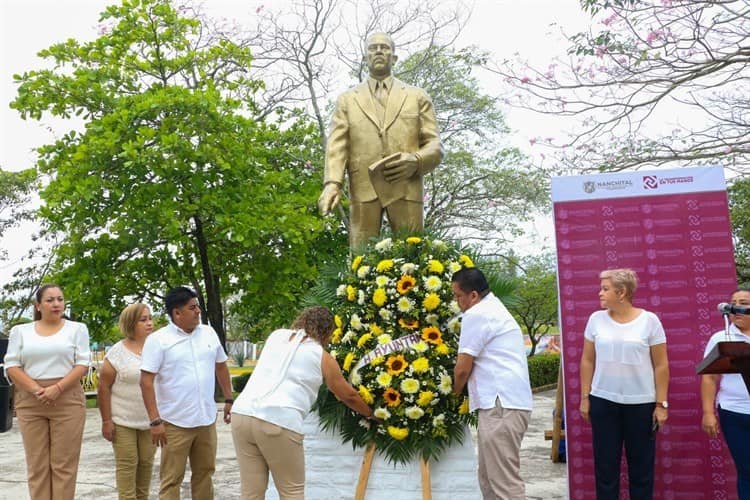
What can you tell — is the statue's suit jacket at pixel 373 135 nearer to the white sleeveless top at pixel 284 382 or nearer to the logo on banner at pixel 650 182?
the logo on banner at pixel 650 182

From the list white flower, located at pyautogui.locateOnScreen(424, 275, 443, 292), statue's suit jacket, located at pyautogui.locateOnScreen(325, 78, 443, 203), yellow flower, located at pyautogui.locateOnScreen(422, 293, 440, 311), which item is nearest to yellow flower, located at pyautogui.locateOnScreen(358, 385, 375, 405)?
yellow flower, located at pyautogui.locateOnScreen(422, 293, 440, 311)

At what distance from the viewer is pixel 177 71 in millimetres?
15188

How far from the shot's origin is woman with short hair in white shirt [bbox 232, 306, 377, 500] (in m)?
3.72

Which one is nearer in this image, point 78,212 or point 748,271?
point 78,212

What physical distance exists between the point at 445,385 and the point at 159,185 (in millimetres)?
9906

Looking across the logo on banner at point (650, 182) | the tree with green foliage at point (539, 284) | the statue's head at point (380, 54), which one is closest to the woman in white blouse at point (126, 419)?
the statue's head at point (380, 54)

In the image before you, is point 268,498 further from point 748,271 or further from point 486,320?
point 748,271

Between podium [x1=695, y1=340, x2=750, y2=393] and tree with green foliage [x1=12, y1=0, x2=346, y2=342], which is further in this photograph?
tree with green foliage [x1=12, y1=0, x2=346, y2=342]

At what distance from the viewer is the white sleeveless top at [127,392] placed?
15.8 feet

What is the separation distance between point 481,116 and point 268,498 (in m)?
16.2

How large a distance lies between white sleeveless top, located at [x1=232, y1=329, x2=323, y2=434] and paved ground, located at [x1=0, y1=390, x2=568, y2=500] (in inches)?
113

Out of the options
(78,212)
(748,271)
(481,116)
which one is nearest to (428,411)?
(78,212)

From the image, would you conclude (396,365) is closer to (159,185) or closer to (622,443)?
(622,443)

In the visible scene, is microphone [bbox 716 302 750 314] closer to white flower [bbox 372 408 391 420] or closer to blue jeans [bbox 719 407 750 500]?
blue jeans [bbox 719 407 750 500]
